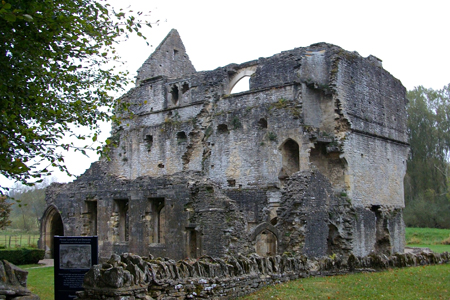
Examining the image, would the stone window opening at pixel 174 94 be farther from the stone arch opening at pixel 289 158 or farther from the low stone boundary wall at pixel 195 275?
the low stone boundary wall at pixel 195 275

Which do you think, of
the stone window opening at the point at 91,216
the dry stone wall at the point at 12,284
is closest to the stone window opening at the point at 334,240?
the stone window opening at the point at 91,216

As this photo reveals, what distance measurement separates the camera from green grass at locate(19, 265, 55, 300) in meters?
13.2

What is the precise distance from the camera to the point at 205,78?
26.8 metres

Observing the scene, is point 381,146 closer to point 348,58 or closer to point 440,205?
point 348,58

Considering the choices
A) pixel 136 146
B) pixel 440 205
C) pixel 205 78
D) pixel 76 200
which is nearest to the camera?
pixel 76 200

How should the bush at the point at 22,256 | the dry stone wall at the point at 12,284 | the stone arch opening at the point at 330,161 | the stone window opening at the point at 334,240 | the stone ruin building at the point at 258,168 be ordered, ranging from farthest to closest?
the bush at the point at 22,256 → the stone arch opening at the point at 330,161 → the stone window opening at the point at 334,240 → the stone ruin building at the point at 258,168 → the dry stone wall at the point at 12,284

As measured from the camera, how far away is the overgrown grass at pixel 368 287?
10.1 metres

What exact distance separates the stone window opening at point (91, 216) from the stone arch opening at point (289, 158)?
8.21 m

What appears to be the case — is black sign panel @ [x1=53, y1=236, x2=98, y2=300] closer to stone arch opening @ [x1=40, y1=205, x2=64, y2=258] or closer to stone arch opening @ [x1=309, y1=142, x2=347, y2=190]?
stone arch opening @ [x1=309, y1=142, x2=347, y2=190]

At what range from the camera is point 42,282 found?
16.3m

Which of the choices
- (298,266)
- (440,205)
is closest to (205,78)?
(298,266)

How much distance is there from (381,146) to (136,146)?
13098 millimetres

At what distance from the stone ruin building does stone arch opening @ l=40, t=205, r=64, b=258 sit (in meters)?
0.07

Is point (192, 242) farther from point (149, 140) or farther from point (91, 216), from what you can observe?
point (149, 140)
